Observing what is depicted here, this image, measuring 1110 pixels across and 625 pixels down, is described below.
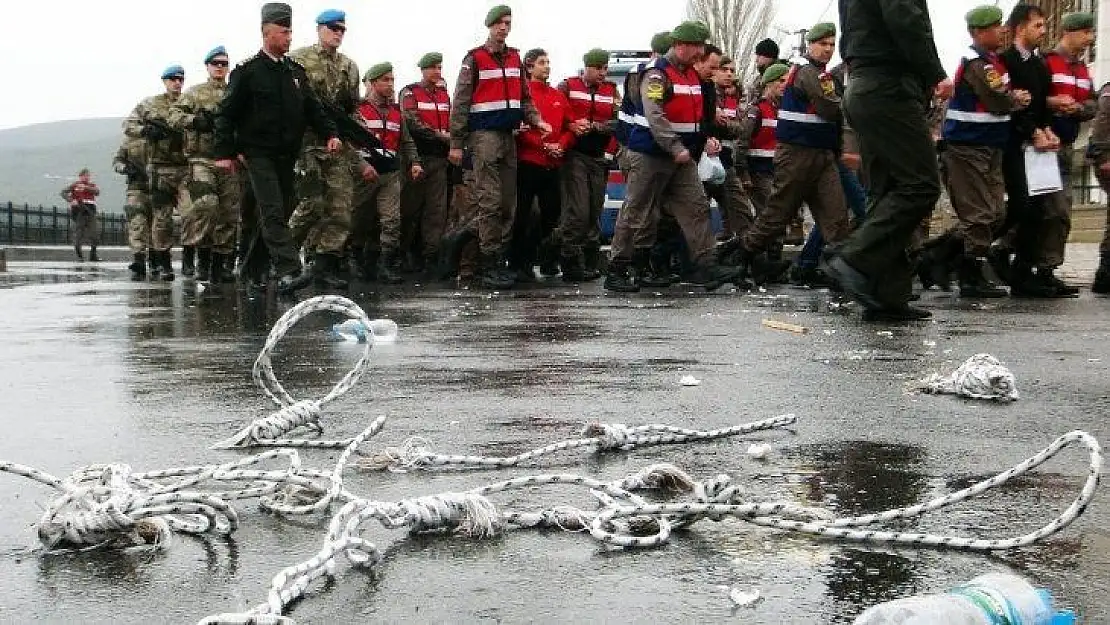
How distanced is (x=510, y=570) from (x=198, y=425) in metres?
2.09

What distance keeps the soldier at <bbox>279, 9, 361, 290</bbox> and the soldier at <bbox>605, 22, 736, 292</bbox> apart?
2.49 m

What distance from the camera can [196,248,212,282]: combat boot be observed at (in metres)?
16.1

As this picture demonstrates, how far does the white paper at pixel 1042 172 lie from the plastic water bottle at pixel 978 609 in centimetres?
922

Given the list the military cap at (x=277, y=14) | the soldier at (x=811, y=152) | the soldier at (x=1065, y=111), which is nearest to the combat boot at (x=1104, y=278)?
the soldier at (x=1065, y=111)

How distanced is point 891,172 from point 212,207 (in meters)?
8.73

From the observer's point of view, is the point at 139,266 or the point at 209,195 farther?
the point at 139,266

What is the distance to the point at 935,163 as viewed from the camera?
27.4 ft

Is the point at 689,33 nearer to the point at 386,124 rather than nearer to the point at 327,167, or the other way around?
the point at 327,167

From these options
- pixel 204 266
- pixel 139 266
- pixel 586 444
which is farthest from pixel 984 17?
pixel 139 266

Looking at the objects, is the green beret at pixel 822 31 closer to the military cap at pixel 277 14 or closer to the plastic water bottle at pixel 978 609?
the military cap at pixel 277 14

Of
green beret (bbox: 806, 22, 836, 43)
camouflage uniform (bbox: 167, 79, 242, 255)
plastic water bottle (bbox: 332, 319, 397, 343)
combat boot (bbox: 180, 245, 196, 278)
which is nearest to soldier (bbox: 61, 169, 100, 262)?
combat boot (bbox: 180, 245, 196, 278)

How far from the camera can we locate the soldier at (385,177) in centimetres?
1602

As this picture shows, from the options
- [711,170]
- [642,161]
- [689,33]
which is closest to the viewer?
[689,33]

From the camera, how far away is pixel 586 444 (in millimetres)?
3963
